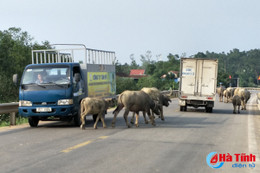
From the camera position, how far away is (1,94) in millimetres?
34062

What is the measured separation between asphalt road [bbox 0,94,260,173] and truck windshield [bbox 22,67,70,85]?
5.92 feet

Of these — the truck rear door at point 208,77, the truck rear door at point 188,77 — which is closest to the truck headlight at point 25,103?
the truck rear door at point 188,77

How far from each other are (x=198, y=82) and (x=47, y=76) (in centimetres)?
1098

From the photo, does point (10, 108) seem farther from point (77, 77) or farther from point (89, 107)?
point (89, 107)

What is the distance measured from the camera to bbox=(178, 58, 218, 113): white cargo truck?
840 inches

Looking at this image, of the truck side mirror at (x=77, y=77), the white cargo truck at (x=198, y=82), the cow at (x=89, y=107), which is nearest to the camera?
the cow at (x=89, y=107)

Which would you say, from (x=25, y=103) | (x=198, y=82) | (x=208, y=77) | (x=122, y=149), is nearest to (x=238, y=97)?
(x=208, y=77)

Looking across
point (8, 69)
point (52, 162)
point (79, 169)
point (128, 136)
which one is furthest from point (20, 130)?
point (8, 69)

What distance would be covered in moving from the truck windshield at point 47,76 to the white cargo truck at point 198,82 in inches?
401

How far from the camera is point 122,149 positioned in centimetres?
872

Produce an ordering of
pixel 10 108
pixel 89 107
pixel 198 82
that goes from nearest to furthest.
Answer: pixel 89 107 → pixel 10 108 → pixel 198 82

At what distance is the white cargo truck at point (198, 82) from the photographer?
70.0ft

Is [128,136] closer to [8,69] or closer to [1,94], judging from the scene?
[1,94]

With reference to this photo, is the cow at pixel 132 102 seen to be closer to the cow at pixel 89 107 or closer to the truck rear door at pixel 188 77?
the cow at pixel 89 107
